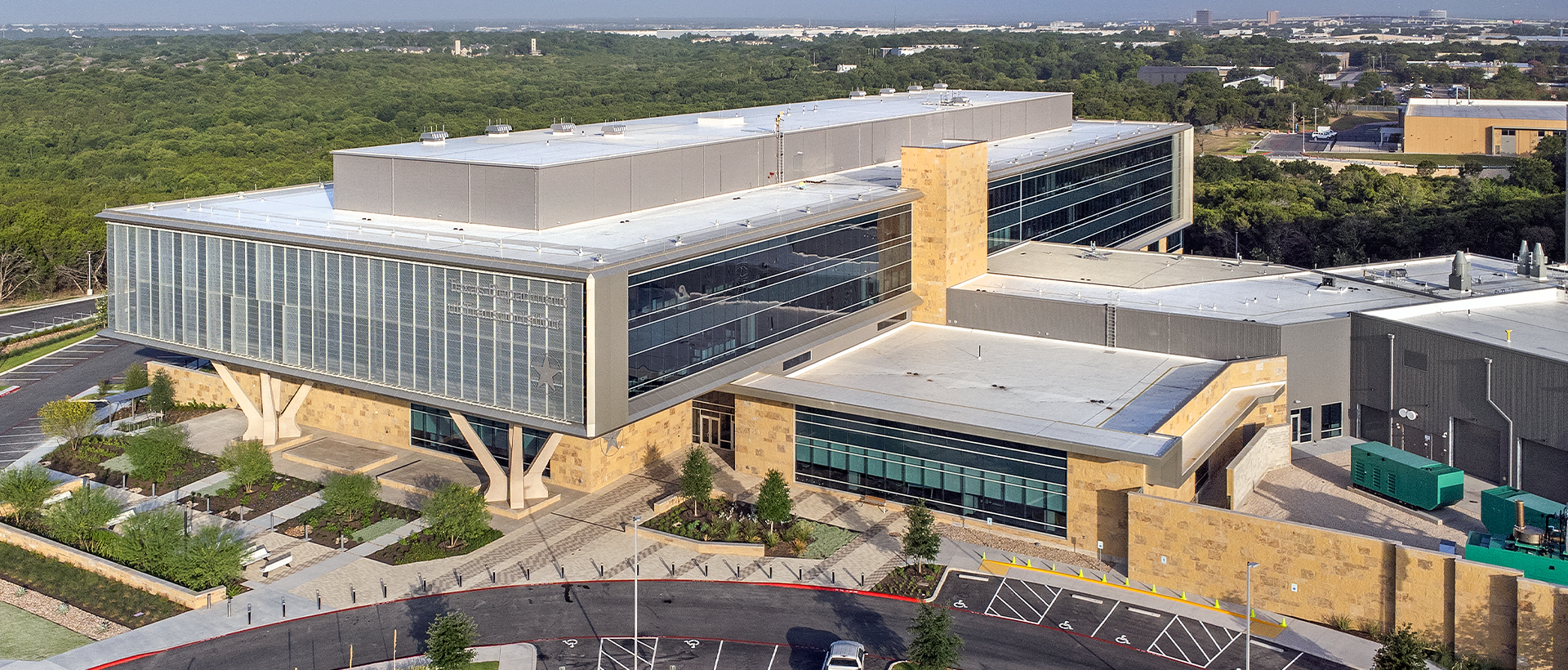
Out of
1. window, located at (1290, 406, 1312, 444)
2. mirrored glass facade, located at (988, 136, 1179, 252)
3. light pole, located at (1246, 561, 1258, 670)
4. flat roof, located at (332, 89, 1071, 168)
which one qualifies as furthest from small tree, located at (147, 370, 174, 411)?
window, located at (1290, 406, 1312, 444)

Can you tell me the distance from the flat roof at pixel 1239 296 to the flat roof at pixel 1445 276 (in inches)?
41.4

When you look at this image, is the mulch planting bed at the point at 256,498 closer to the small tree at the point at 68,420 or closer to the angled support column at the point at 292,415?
the angled support column at the point at 292,415

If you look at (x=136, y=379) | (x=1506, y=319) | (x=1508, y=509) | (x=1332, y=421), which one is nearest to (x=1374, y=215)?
(x=1506, y=319)

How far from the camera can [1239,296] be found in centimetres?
6119

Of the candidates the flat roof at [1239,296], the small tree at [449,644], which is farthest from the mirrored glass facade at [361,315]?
the flat roof at [1239,296]

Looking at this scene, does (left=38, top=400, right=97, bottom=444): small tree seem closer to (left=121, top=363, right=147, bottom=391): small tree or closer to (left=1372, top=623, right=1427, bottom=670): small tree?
(left=121, top=363, right=147, bottom=391): small tree

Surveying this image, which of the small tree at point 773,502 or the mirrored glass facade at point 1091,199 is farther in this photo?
the mirrored glass facade at point 1091,199

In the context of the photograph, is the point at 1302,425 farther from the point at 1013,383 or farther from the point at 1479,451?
the point at 1013,383

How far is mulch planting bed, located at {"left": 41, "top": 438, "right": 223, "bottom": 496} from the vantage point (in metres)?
52.1

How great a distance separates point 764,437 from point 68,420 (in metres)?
30.1

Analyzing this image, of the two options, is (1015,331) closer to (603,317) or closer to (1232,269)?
(1232,269)

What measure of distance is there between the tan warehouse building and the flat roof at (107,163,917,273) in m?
103

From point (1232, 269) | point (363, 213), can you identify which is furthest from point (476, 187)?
point (1232, 269)

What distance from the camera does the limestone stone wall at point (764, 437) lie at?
51188 millimetres
